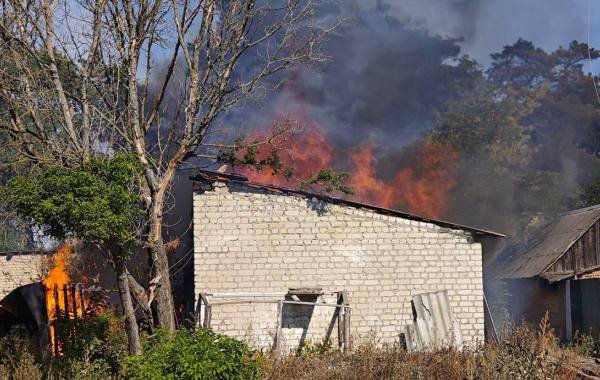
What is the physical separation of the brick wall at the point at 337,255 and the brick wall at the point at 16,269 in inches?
413

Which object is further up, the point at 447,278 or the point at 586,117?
the point at 586,117

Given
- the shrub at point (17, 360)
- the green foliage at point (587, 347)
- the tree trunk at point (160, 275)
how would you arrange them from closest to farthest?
1. the shrub at point (17, 360)
2. the tree trunk at point (160, 275)
3. the green foliage at point (587, 347)

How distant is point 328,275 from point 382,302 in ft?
4.34

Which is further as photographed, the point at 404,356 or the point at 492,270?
the point at 492,270

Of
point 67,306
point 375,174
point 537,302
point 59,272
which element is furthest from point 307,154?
point 67,306

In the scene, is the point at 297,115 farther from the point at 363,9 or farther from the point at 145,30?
the point at 145,30

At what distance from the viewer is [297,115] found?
31.4m

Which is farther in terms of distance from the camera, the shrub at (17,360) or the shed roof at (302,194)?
the shed roof at (302,194)

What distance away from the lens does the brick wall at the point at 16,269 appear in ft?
84.2

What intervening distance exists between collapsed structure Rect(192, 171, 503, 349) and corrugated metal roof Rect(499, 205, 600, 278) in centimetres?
584

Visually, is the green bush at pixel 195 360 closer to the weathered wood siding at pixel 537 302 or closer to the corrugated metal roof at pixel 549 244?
the weathered wood siding at pixel 537 302

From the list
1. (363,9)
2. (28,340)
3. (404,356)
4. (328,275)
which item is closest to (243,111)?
(363,9)

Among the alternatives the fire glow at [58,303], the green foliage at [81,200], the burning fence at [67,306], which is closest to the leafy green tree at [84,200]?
the green foliage at [81,200]

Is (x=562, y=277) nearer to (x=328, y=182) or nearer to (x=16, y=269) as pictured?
(x=328, y=182)
